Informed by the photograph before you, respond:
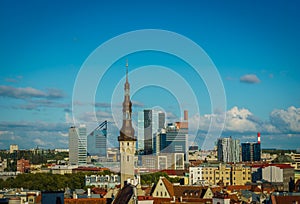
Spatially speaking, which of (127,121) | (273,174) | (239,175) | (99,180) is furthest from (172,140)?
(127,121)

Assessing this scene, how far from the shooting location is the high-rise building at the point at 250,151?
190 meters

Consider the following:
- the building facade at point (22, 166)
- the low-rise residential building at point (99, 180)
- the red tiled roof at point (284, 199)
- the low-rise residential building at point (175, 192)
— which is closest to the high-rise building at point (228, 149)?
the building facade at point (22, 166)

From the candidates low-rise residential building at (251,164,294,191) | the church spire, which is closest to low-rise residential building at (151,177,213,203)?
the church spire

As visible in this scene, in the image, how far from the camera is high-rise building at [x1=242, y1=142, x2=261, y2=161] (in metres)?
190

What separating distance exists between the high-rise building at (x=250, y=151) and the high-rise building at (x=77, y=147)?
50014 millimetres

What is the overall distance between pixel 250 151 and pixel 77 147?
54230 mm

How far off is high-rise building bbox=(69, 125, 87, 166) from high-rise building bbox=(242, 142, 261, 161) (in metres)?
50.0

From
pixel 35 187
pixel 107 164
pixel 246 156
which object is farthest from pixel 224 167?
pixel 246 156

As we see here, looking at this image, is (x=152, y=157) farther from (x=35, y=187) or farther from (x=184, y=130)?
(x=35, y=187)

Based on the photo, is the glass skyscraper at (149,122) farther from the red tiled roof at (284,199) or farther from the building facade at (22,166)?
the red tiled roof at (284,199)

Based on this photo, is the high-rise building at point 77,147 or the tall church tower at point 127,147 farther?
the high-rise building at point 77,147

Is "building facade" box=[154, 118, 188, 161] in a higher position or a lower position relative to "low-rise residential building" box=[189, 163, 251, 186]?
higher

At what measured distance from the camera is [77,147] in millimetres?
176875

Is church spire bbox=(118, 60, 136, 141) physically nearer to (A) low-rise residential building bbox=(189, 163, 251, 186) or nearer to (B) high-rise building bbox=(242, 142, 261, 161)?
(A) low-rise residential building bbox=(189, 163, 251, 186)
